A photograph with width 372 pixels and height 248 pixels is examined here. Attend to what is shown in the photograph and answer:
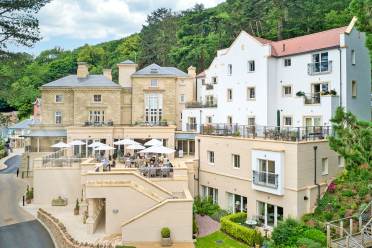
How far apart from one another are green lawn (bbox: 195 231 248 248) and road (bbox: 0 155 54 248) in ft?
33.8

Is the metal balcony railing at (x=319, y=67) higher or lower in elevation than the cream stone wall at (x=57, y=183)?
higher

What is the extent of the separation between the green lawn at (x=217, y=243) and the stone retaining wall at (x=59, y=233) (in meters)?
5.86

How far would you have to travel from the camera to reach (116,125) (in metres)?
43.9

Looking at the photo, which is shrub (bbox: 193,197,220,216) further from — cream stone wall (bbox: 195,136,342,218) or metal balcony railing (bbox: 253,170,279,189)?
metal balcony railing (bbox: 253,170,279,189)

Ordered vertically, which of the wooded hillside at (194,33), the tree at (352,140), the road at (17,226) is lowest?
the road at (17,226)

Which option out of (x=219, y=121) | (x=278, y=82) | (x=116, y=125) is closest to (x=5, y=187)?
(x=116, y=125)

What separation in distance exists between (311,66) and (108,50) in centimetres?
8762

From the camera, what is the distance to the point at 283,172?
23109 millimetres

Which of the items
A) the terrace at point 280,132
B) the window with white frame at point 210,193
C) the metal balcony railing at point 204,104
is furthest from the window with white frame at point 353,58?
the metal balcony railing at point 204,104

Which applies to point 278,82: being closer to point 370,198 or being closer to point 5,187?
point 370,198

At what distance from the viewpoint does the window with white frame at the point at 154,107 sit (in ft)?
150

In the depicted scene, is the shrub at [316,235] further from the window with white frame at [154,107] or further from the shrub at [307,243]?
the window with white frame at [154,107]

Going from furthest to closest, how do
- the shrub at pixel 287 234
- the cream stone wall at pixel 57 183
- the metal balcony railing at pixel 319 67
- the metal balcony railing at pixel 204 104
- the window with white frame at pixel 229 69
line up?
the metal balcony railing at pixel 204 104 → the window with white frame at pixel 229 69 → the cream stone wall at pixel 57 183 → the metal balcony railing at pixel 319 67 → the shrub at pixel 287 234

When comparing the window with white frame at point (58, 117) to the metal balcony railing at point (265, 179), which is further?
the window with white frame at point (58, 117)
